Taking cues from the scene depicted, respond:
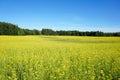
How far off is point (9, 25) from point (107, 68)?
225 ft

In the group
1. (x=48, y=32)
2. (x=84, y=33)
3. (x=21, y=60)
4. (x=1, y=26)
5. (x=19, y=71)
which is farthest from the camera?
(x=48, y=32)

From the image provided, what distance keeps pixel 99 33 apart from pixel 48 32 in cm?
2626

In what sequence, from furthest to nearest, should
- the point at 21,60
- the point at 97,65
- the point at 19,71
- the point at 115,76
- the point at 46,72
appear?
the point at 21,60 → the point at 97,65 → the point at 19,71 → the point at 46,72 → the point at 115,76

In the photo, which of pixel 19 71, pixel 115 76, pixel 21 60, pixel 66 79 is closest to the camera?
pixel 66 79

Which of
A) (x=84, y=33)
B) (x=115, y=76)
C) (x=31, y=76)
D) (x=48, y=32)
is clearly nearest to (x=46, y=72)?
(x=31, y=76)

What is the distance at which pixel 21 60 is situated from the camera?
10.1m

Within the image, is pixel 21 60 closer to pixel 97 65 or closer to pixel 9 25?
pixel 97 65

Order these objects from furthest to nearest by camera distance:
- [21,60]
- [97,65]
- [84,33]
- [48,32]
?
[48,32]
[84,33]
[21,60]
[97,65]

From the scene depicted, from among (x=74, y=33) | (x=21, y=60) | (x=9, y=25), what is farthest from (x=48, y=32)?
(x=21, y=60)

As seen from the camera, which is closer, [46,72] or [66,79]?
[66,79]

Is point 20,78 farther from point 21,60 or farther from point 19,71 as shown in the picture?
point 21,60

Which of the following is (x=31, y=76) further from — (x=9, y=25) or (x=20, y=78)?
(x=9, y=25)

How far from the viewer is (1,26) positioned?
235ft

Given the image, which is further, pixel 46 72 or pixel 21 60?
pixel 21 60
